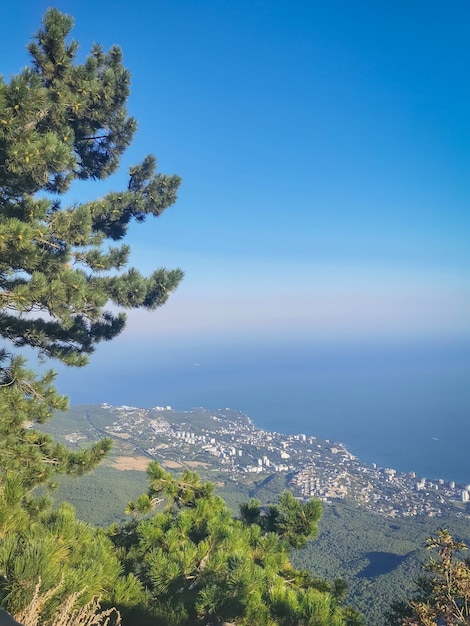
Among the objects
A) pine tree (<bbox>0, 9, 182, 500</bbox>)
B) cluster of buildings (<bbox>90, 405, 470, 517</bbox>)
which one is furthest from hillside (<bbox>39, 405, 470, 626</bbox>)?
pine tree (<bbox>0, 9, 182, 500</bbox>)

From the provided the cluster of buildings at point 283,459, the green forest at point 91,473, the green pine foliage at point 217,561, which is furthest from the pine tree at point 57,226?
the cluster of buildings at point 283,459

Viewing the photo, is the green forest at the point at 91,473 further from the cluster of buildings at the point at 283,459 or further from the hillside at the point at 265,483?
the cluster of buildings at the point at 283,459

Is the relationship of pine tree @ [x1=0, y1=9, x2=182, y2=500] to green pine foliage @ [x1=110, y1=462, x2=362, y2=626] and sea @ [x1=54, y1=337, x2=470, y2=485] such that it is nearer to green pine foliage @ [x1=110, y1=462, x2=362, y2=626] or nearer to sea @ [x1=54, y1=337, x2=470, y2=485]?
green pine foliage @ [x1=110, y1=462, x2=362, y2=626]

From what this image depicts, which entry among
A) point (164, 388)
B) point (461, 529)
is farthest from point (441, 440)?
point (164, 388)

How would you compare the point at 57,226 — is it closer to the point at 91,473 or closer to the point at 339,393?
the point at 91,473

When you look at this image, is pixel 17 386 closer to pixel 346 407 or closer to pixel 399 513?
pixel 399 513

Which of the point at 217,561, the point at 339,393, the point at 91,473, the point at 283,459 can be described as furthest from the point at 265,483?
the point at 339,393
